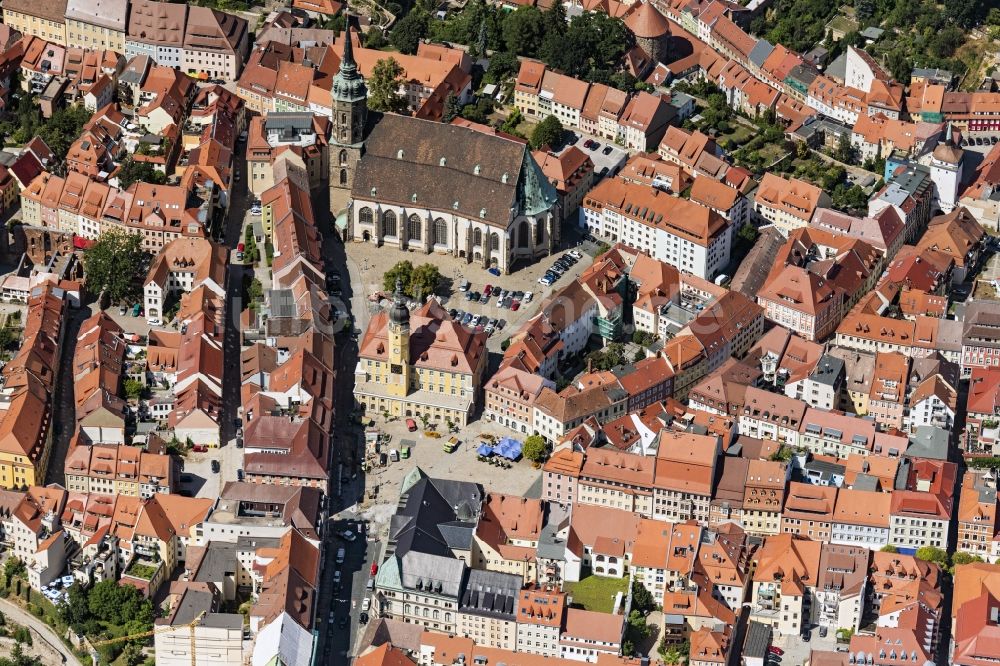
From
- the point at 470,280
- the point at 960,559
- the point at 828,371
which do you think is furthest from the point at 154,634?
the point at 828,371

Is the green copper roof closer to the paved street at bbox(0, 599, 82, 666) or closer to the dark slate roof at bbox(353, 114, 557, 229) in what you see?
the dark slate roof at bbox(353, 114, 557, 229)

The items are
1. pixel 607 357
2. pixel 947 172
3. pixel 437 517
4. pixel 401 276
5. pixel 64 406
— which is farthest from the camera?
pixel 947 172

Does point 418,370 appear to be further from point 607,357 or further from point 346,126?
point 346,126

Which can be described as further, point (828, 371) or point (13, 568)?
point (828, 371)

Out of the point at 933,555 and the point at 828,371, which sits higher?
the point at 828,371

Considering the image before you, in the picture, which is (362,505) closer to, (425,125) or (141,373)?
(141,373)

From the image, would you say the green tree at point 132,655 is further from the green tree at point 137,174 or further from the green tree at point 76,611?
the green tree at point 137,174

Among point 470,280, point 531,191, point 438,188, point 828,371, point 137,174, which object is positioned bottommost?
point 470,280
